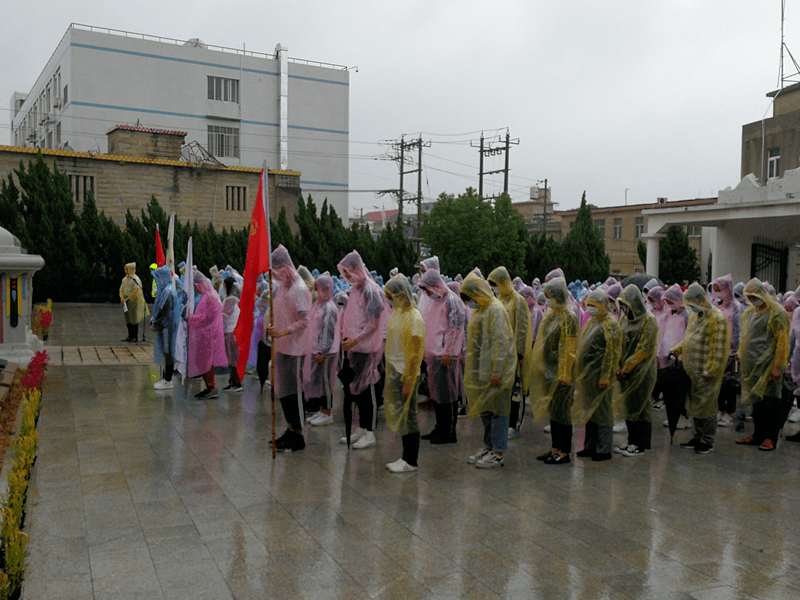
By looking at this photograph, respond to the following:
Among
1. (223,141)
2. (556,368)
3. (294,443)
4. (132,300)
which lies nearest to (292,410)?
(294,443)

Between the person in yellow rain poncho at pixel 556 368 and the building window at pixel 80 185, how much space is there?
22693 millimetres

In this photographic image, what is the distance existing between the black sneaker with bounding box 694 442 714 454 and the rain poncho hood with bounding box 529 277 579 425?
1.52 metres

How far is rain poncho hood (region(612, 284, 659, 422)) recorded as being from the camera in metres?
6.84

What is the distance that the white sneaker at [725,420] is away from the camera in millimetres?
8539

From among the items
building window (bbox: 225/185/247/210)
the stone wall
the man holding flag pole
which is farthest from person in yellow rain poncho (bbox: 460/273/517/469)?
building window (bbox: 225/185/247/210)

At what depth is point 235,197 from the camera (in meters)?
28.8

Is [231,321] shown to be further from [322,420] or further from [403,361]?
[403,361]

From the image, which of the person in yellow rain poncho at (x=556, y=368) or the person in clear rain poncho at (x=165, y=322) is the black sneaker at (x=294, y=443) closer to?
the person in yellow rain poncho at (x=556, y=368)

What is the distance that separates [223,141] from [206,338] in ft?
105

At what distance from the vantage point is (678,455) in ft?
23.1

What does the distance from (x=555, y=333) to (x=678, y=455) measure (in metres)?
1.75

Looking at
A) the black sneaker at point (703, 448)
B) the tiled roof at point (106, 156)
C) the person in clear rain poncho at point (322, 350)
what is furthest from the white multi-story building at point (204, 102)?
the black sneaker at point (703, 448)

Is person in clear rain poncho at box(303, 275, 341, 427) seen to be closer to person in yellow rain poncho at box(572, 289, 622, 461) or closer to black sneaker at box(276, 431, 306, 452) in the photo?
black sneaker at box(276, 431, 306, 452)

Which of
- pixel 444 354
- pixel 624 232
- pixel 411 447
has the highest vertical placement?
pixel 624 232
